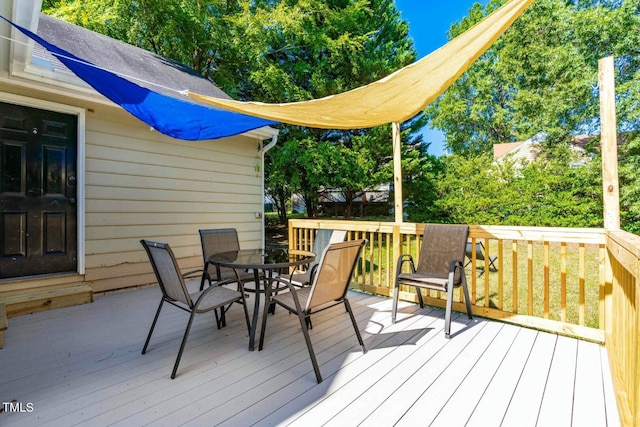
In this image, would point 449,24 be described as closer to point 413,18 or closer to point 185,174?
point 413,18

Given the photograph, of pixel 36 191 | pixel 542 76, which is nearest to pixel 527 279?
pixel 36 191

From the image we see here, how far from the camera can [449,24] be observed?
50.2 feet

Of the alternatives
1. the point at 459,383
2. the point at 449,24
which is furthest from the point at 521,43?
the point at 459,383

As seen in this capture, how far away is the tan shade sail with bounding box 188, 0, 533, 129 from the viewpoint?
2.33 meters

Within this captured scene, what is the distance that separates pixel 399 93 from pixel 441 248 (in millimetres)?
1796

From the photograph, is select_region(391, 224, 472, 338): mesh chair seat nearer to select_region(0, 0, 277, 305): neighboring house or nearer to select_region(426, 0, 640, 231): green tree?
select_region(0, 0, 277, 305): neighboring house

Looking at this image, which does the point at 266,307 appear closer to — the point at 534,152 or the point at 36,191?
the point at 36,191

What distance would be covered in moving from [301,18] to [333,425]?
9173 mm

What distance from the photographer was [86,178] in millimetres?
4270

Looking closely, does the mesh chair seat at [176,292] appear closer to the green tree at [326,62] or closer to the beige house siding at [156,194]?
the beige house siding at [156,194]

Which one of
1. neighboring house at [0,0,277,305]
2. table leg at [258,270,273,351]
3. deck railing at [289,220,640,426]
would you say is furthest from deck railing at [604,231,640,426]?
neighboring house at [0,0,277,305]

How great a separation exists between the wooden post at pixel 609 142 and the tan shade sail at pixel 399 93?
101cm

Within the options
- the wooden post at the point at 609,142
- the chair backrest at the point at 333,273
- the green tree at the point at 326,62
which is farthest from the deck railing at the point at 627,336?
the green tree at the point at 326,62

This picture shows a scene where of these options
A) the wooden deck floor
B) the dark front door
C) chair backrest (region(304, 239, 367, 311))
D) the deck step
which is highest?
the dark front door
